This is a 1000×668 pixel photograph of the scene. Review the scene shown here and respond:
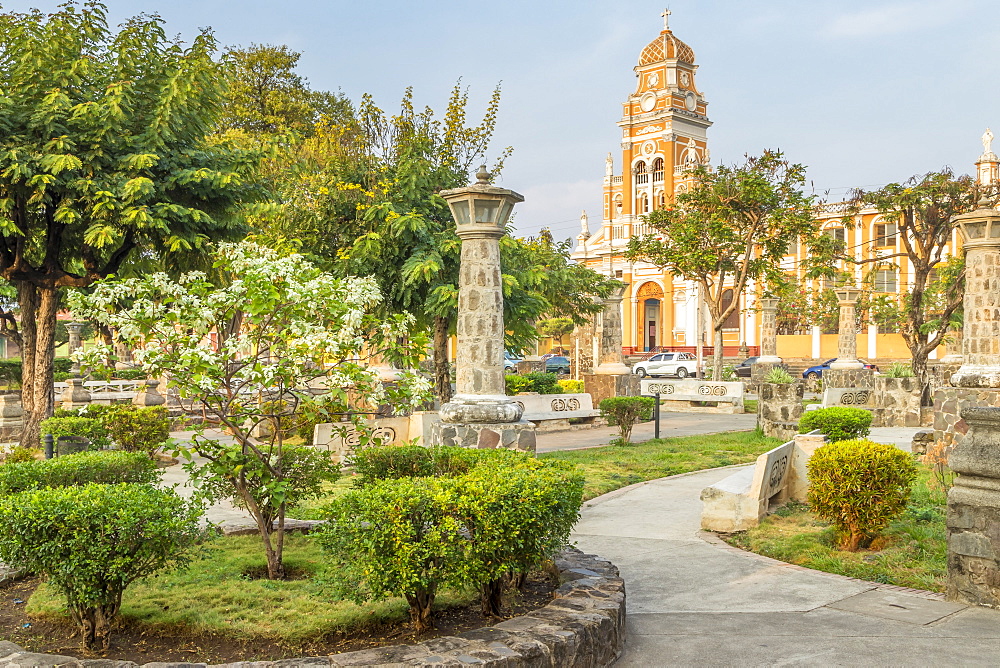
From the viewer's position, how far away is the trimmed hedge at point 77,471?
20.7 feet

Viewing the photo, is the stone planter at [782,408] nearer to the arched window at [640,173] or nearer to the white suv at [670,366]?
the white suv at [670,366]

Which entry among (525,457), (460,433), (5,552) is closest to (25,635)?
(5,552)

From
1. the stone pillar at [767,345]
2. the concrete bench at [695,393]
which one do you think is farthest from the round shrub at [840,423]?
the stone pillar at [767,345]

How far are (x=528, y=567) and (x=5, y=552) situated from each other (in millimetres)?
2730

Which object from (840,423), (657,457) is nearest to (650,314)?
(657,457)

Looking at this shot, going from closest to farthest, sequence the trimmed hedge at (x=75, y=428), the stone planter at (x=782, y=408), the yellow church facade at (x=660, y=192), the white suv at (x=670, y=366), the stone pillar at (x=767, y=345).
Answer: the trimmed hedge at (x=75, y=428) < the stone planter at (x=782, y=408) < the stone pillar at (x=767, y=345) < the white suv at (x=670, y=366) < the yellow church facade at (x=660, y=192)

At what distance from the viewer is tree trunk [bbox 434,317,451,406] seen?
16.3m

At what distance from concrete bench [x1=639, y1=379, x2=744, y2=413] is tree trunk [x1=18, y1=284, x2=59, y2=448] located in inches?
582

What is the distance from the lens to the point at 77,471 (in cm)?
670

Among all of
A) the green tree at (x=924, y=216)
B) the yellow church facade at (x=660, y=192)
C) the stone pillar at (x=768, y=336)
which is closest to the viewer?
the green tree at (x=924, y=216)

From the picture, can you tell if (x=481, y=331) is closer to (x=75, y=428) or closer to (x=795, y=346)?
(x=75, y=428)

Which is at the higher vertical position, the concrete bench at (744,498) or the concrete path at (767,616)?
the concrete bench at (744,498)

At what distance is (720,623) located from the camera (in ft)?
17.9

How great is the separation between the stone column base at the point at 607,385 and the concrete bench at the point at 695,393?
3.63ft
